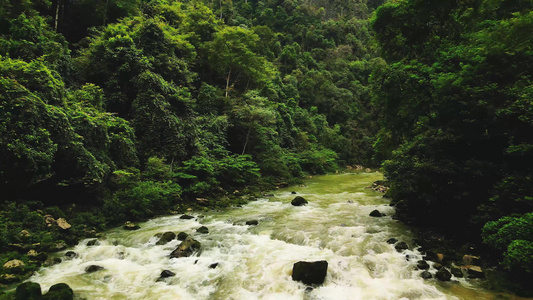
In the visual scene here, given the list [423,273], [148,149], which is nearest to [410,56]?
[423,273]

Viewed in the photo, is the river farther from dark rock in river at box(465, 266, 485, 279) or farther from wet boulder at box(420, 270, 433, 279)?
dark rock in river at box(465, 266, 485, 279)

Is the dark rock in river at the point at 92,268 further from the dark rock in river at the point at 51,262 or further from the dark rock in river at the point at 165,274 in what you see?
the dark rock in river at the point at 165,274

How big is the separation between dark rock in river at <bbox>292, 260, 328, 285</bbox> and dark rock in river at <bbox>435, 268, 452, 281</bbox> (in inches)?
121

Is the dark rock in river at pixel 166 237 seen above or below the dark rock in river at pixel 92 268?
above

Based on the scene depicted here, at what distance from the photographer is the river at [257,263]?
6.36m

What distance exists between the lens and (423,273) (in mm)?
6938

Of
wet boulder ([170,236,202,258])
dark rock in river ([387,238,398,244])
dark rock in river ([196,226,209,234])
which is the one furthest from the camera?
dark rock in river ([196,226,209,234])

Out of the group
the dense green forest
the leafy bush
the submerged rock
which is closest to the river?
the submerged rock

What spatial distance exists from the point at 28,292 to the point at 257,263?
5434 millimetres

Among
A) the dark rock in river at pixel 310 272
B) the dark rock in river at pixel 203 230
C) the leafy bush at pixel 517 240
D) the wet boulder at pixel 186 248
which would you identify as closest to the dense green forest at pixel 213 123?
the leafy bush at pixel 517 240

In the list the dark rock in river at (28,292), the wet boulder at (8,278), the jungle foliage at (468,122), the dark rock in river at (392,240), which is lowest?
the wet boulder at (8,278)

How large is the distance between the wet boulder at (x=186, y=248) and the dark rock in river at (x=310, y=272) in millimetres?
3716

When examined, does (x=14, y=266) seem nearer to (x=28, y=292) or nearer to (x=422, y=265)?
(x=28, y=292)

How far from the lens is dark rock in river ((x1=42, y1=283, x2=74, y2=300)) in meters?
5.58
